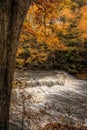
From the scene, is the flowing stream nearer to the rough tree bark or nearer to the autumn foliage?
the rough tree bark

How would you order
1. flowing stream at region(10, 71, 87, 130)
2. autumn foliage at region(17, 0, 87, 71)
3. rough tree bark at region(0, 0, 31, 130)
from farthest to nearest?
autumn foliage at region(17, 0, 87, 71) → flowing stream at region(10, 71, 87, 130) → rough tree bark at region(0, 0, 31, 130)

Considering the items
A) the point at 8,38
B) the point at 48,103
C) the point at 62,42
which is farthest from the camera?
the point at 62,42

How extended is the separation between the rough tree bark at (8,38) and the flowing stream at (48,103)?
385cm

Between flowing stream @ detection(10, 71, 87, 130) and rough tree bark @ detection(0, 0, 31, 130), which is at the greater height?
rough tree bark @ detection(0, 0, 31, 130)

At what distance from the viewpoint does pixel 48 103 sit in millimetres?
10734

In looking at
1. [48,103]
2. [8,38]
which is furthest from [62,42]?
[8,38]

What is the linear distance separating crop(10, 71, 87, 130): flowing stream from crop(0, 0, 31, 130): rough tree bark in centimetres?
385

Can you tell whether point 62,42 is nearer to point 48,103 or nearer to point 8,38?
point 48,103

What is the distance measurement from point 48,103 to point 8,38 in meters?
8.49

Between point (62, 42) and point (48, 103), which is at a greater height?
point (62, 42)

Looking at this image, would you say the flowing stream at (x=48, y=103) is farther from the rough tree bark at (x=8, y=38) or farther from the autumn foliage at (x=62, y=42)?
the autumn foliage at (x=62, y=42)

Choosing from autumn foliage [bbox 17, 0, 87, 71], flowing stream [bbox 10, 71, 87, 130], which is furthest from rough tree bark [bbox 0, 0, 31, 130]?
autumn foliage [bbox 17, 0, 87, 71]

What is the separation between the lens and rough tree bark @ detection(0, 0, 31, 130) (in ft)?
7.79

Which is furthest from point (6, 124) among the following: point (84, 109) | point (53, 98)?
point (53, 98)
